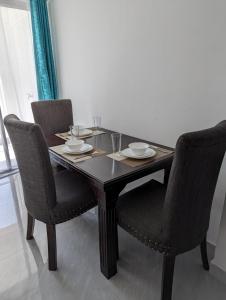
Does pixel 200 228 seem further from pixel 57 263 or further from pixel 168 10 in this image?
pixel 168 10

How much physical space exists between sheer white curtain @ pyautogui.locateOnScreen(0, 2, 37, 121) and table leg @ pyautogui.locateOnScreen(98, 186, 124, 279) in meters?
2.37

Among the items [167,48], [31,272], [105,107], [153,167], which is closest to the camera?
[153,167]

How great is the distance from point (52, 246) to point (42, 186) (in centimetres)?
45

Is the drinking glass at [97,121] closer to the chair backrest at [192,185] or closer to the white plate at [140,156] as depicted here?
the white plate at [140,156]

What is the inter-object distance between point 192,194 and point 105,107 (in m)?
1.54

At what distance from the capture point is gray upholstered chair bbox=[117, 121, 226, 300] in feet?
2.85

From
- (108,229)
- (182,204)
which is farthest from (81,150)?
(182,204)

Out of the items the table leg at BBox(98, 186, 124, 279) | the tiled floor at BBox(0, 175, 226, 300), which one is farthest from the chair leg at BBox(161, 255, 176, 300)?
the table leg at BBox(98, 186, 124, 279)

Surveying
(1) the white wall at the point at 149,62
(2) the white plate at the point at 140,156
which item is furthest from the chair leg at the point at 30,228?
(1) the white wall at the point at 149,62

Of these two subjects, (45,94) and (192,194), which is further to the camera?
(45,94)

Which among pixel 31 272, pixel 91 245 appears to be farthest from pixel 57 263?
pixel 91 245

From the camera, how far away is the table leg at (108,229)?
1230 millimetres

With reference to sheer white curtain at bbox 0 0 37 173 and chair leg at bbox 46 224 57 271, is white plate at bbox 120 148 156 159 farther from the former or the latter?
sheer white curtain at bbox 0 0 37 173

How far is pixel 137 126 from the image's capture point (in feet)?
6.57
